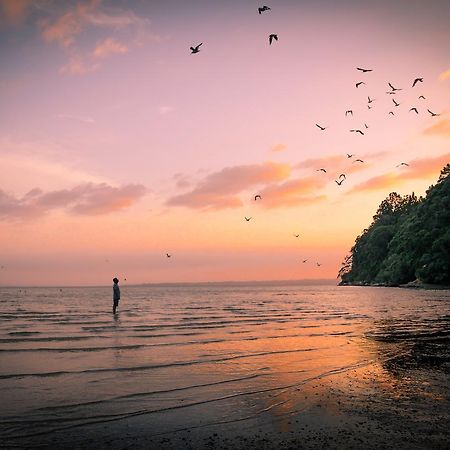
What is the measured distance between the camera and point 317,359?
1445 centimetres

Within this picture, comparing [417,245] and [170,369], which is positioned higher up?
[417,245]

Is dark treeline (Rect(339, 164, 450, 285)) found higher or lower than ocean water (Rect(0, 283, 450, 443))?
higher

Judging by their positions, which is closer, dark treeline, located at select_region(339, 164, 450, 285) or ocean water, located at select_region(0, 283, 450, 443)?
ocean water, located at select_region(0, 283, 450, 443)

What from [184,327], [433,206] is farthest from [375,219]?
[184,327]

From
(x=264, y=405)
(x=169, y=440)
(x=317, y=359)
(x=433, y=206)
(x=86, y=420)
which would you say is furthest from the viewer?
(x=433, y=206)

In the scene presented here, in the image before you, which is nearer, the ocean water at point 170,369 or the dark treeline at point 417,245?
the ocean water at point 170,369

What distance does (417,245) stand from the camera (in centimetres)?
10525

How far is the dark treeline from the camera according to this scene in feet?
316

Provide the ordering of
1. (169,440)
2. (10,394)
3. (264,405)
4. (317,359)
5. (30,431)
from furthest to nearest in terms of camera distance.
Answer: (317,359), (10,394), (264,405), (30,431), (169,440)

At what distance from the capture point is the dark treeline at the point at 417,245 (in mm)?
96312

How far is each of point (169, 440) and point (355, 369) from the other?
25.0 feet

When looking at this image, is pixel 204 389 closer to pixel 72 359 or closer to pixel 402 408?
pixel 402 408

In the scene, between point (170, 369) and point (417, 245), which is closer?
point (170, 369)

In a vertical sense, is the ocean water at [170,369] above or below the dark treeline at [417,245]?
below
